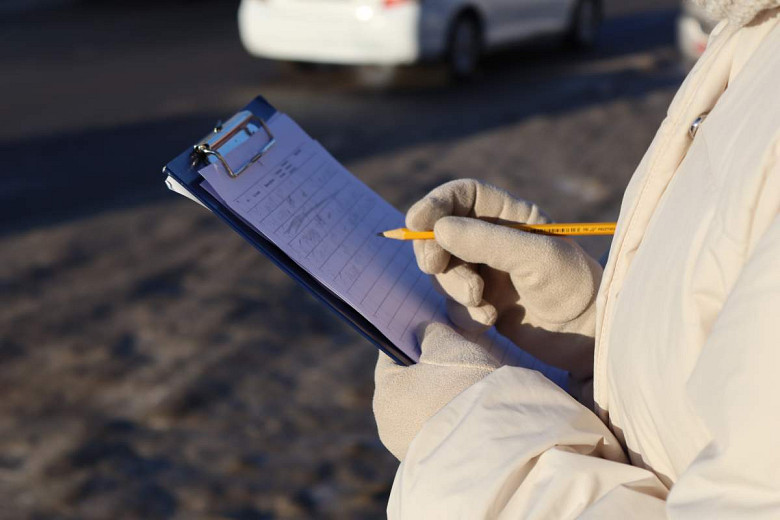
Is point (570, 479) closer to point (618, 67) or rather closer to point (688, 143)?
point (688, 143)

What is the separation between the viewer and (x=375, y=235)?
64.2 inches

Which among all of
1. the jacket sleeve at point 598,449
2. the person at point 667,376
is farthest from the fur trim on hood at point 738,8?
the jacket sleeve at point 598,449

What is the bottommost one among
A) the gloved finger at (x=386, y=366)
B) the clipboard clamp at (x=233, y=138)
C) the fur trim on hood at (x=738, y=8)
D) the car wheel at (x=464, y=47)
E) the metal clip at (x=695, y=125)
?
the car wheel at (x=464, y=47)

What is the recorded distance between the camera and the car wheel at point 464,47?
8.17 metres

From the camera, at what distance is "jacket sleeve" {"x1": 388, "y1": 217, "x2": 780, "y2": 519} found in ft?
2.69

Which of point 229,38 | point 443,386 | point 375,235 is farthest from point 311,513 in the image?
point 229,38

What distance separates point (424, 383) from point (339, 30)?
6.69m

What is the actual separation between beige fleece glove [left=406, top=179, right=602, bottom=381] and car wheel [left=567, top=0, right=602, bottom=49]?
28.7ft

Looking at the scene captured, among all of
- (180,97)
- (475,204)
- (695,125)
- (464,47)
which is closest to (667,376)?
(695,125)

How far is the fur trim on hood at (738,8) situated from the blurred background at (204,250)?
6.74 ft

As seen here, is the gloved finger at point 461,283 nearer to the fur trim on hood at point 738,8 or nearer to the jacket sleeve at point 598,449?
the jacket sleeve at point 598,449

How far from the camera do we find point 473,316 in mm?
1574

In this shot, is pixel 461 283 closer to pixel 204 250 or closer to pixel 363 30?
pixel 204 250

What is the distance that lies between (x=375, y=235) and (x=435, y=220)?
15 cm
